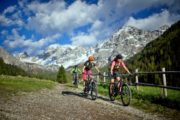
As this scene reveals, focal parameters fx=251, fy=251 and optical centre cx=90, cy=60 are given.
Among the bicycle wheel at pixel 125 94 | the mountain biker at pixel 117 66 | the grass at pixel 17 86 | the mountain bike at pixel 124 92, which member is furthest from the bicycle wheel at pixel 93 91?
the grass at pixel 17 86

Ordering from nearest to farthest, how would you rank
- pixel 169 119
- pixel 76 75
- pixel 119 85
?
pixel 169 119 → pixel 119 85 → pixel 76 75

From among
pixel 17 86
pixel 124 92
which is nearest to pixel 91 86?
pixel 124 92

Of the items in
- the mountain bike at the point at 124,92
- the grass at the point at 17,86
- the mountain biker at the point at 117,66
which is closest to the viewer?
the mountain bike at the point at 124,92

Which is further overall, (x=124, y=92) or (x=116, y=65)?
(x=116, y=65)

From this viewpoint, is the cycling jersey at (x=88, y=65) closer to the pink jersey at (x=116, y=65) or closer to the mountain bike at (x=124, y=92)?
the pink jersey at (x=116, y=65)

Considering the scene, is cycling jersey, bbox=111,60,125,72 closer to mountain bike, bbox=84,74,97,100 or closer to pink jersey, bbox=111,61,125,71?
pink jersey, bbox=111,61,125,71

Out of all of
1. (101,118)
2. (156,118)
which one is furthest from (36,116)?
(156,118)

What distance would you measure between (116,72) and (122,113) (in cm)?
418

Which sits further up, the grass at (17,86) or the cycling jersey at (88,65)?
the cycling jersey at (88,65)

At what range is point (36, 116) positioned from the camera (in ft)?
32.4

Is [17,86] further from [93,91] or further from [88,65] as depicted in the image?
[93,91]

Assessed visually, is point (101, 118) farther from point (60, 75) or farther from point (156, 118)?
point (60, 75)

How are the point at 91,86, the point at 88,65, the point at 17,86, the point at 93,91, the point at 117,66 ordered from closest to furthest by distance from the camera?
the point at 117,66 < the point at 93,91 < the point at 91,86 < the point at 88,65 < the point at 17,86

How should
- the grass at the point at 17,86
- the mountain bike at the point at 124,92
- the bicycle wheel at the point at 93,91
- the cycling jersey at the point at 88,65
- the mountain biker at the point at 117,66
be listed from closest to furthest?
1. the mountain bike at the point at 124,92
2. the mountain biker at the point at 117,66
3. the bicycle wheel at the point at 93,91
4. the cycling jersey at the point at 88,65
5. the grass at the point at 17,86
